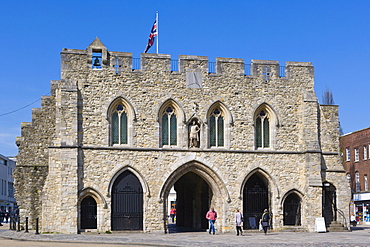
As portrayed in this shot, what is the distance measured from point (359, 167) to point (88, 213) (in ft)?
93.8

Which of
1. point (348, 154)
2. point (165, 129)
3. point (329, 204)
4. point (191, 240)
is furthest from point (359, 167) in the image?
point (191, 240)

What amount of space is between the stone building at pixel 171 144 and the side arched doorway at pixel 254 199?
49 millimetres

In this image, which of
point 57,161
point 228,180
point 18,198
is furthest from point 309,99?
point 18,198

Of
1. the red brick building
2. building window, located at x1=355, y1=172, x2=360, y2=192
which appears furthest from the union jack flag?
building window, located at x1=355, y1=172, x2=360, y2=192

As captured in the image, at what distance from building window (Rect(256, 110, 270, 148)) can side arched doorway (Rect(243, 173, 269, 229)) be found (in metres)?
1.54

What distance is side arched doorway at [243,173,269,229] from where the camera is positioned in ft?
99.2

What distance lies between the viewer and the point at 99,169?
2830cm

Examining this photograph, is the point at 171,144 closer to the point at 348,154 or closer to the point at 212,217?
the point at 212,217

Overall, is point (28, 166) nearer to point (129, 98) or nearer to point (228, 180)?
point (129, 98)

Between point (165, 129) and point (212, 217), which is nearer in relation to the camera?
point (212, 217)

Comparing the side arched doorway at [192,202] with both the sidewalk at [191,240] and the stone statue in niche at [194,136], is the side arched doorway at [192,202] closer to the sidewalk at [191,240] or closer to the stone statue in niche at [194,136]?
the stone statue in niche at [194,136]

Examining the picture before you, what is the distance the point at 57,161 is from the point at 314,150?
1218cm

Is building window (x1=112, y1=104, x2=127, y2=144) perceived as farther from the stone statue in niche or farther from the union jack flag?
the union jack flag

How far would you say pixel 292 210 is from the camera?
30.8m
